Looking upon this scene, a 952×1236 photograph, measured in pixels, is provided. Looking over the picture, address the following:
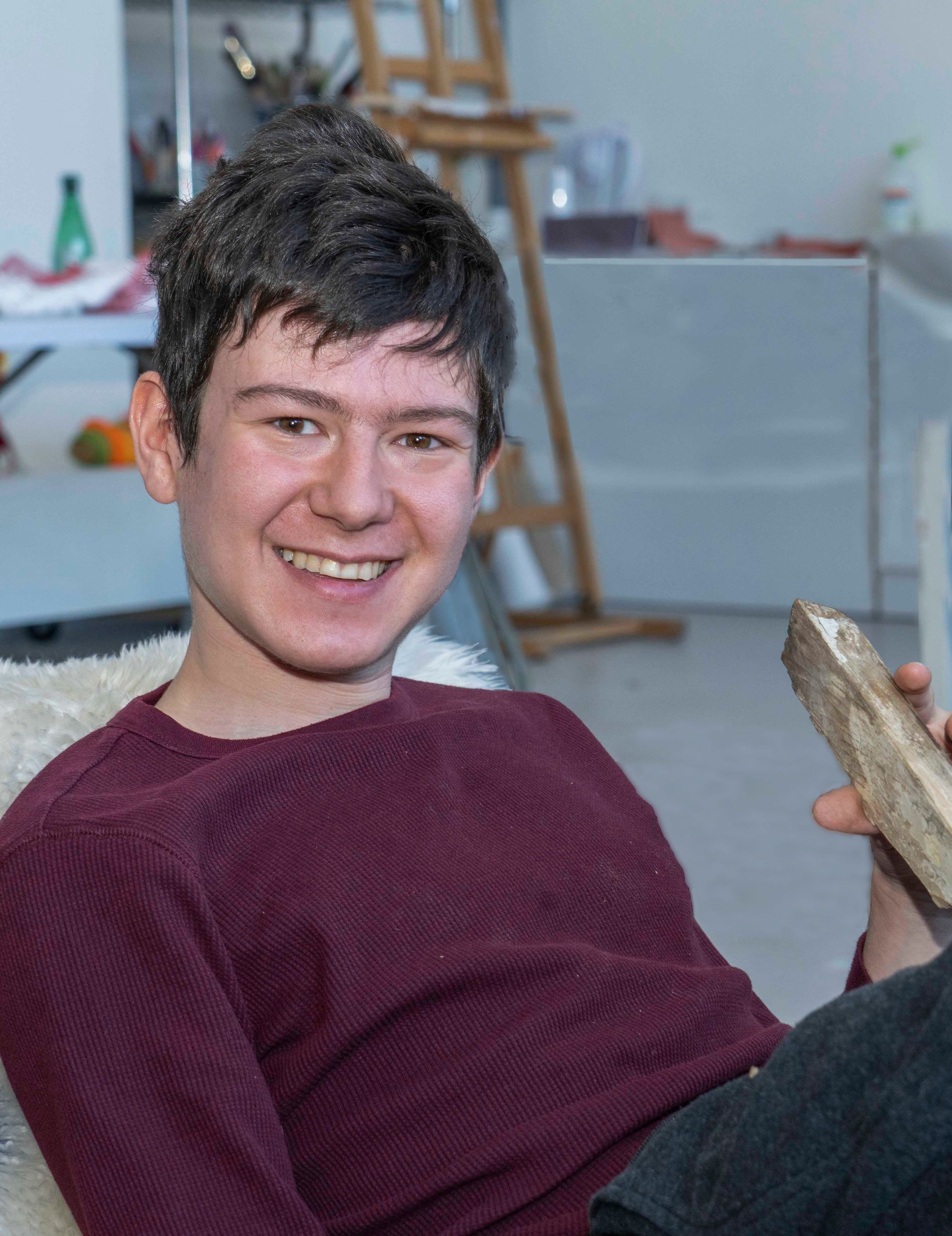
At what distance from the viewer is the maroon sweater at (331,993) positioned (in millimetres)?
646

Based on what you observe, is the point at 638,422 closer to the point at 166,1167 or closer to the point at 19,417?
the point at 19,417

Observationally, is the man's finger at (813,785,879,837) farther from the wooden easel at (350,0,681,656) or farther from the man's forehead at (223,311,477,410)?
the wooden easel at (350,0,681,656)

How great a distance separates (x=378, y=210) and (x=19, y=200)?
283 cm

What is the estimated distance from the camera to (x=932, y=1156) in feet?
1.73

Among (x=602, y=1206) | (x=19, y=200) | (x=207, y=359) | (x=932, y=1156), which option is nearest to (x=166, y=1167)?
(x=602, y=1206)

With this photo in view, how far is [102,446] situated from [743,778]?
1396 mm

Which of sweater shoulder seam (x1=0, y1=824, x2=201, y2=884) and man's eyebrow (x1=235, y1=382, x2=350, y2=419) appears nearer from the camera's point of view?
sweater shoulder seam (x1=0, y1=824, x2=201, y2=884)

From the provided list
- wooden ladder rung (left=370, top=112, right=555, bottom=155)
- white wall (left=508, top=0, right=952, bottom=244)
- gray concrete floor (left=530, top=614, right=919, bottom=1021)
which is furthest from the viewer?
white wall (left=508, top=0, right=952, bottom=244)

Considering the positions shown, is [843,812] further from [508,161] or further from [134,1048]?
[508,161]

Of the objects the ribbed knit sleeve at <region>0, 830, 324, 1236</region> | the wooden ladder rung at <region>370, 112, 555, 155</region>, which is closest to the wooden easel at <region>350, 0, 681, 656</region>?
the wooden ladder rung at <region>370, 112, 555, 155</region>

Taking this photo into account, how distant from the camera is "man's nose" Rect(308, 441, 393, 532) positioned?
80 cm

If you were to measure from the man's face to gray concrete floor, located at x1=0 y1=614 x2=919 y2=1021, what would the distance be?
3.45 feet

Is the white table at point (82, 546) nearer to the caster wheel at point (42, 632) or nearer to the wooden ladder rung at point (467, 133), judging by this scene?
the caster wheel at point (42, 632)

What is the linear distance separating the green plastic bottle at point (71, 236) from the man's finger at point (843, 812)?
2.31 m
